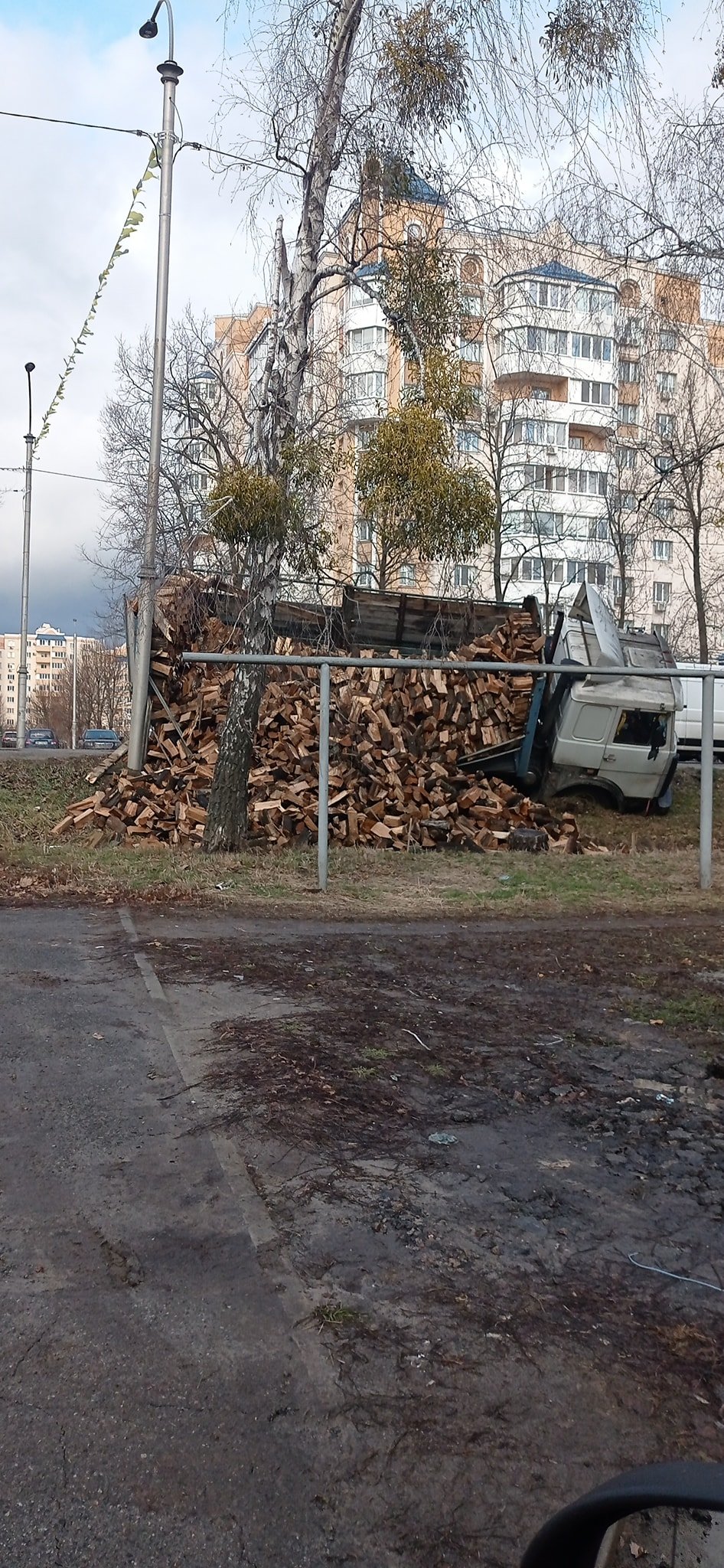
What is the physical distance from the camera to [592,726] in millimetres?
14680

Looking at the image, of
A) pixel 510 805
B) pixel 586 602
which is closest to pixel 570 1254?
pixel 510 805

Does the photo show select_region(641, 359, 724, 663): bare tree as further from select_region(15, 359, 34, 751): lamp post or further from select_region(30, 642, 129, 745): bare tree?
select_region(30, 642, 129, 745): bare tree

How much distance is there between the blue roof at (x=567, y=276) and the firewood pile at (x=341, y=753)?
419 centimetres

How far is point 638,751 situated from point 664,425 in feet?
23.1

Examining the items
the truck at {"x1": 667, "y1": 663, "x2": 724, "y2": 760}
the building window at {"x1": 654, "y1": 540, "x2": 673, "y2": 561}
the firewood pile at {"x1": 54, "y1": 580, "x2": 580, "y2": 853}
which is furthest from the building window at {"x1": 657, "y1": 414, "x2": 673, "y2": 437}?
the building window at {"x1": 654, "y1": 540, "x2": 673, "y2": 561}

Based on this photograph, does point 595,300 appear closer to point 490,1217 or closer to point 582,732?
point 582,732

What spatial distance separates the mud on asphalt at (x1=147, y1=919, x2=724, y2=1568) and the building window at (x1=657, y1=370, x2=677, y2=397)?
10495mm

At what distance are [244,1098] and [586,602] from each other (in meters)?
11.6

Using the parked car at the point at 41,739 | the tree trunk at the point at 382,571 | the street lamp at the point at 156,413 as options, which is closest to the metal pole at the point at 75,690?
the parked car at the point at 41,739

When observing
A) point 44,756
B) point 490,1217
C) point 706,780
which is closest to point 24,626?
point 44,756

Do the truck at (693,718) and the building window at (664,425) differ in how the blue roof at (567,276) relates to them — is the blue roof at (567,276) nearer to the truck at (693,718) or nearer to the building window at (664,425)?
the building window at (664,425)

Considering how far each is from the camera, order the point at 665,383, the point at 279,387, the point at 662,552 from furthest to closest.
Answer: the point at 662,552 → the point at 665,383 → the point at 279,387

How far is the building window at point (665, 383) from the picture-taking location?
14.8 metres

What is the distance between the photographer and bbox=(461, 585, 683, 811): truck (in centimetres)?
1457
